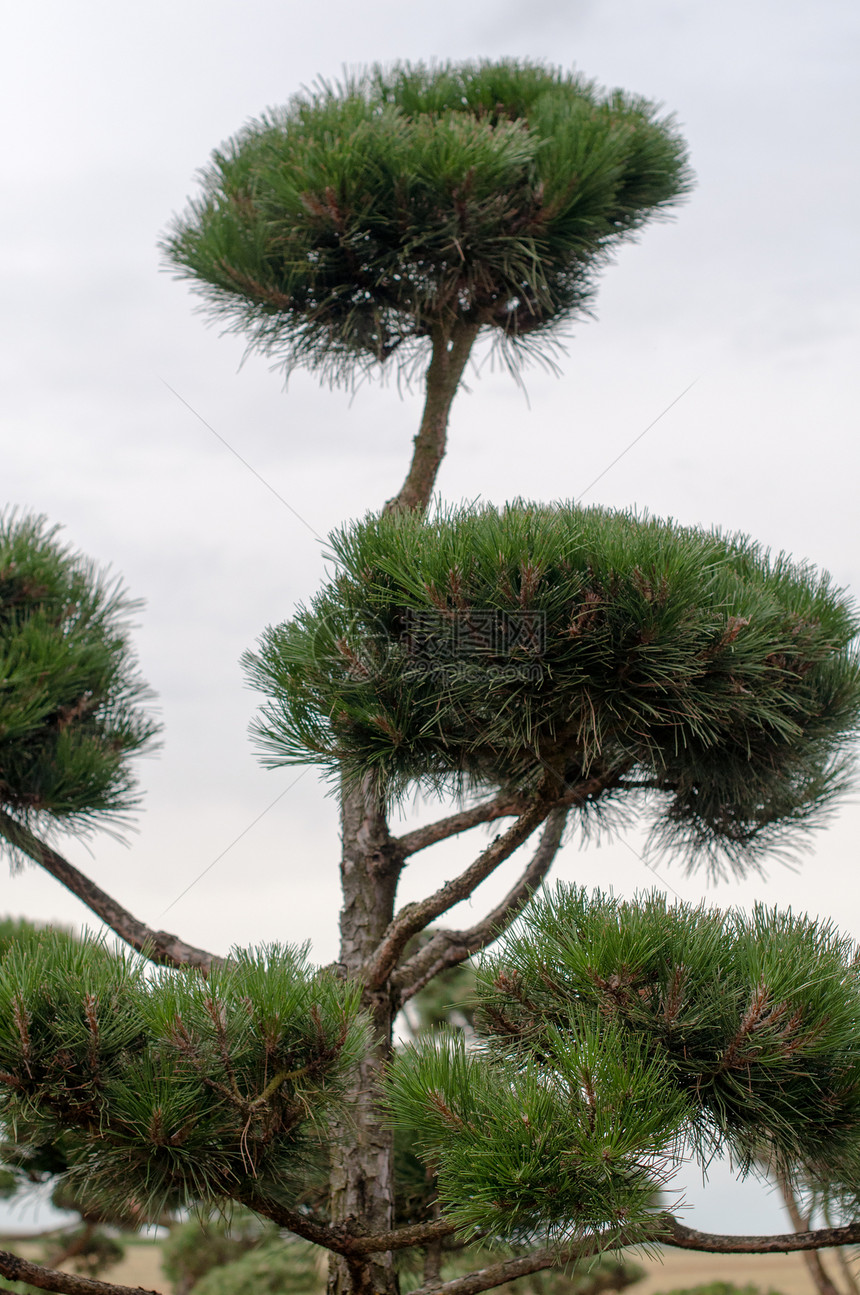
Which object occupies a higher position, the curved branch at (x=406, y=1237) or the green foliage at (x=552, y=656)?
the green foliage at (x=552, y=656)

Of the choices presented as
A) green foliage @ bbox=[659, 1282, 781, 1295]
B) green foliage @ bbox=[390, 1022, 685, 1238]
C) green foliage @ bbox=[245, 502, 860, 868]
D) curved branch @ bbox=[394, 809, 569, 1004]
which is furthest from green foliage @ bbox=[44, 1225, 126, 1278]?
green foliage @ bbox=[390, 1022, 685, 1238]

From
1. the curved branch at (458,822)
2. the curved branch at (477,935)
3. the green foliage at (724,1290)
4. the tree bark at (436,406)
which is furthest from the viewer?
the green foliage at (724,1290)

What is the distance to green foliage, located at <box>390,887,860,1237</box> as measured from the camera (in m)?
1.35

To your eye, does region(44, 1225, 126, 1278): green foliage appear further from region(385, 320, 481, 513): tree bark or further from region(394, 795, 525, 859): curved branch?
region(385, 320, 481, 513): tree bark

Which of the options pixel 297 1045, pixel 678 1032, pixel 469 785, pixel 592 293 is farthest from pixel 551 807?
pixel 592 293

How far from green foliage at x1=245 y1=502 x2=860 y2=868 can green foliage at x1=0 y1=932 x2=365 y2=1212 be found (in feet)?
1.45

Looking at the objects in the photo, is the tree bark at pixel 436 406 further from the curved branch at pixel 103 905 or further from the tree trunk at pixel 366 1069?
the curved branch at pixel 103 905

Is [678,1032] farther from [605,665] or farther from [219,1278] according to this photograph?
[219,1278]

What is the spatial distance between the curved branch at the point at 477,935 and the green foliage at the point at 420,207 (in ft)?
3.80

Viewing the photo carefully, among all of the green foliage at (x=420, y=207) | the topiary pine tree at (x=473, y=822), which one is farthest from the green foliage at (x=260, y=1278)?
the green foliage at (x=420, y=207)

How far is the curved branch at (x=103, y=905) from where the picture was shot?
229cm

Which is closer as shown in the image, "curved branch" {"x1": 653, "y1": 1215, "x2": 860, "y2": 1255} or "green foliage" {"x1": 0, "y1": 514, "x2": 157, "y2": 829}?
"curved branch" {"x1": 653, "y1": 1215, "x2": 860, "y2": 1255}

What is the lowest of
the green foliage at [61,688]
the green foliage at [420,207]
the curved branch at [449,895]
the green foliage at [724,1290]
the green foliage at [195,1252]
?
the green foliage at [724,1290]

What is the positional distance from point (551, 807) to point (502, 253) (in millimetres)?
1177
